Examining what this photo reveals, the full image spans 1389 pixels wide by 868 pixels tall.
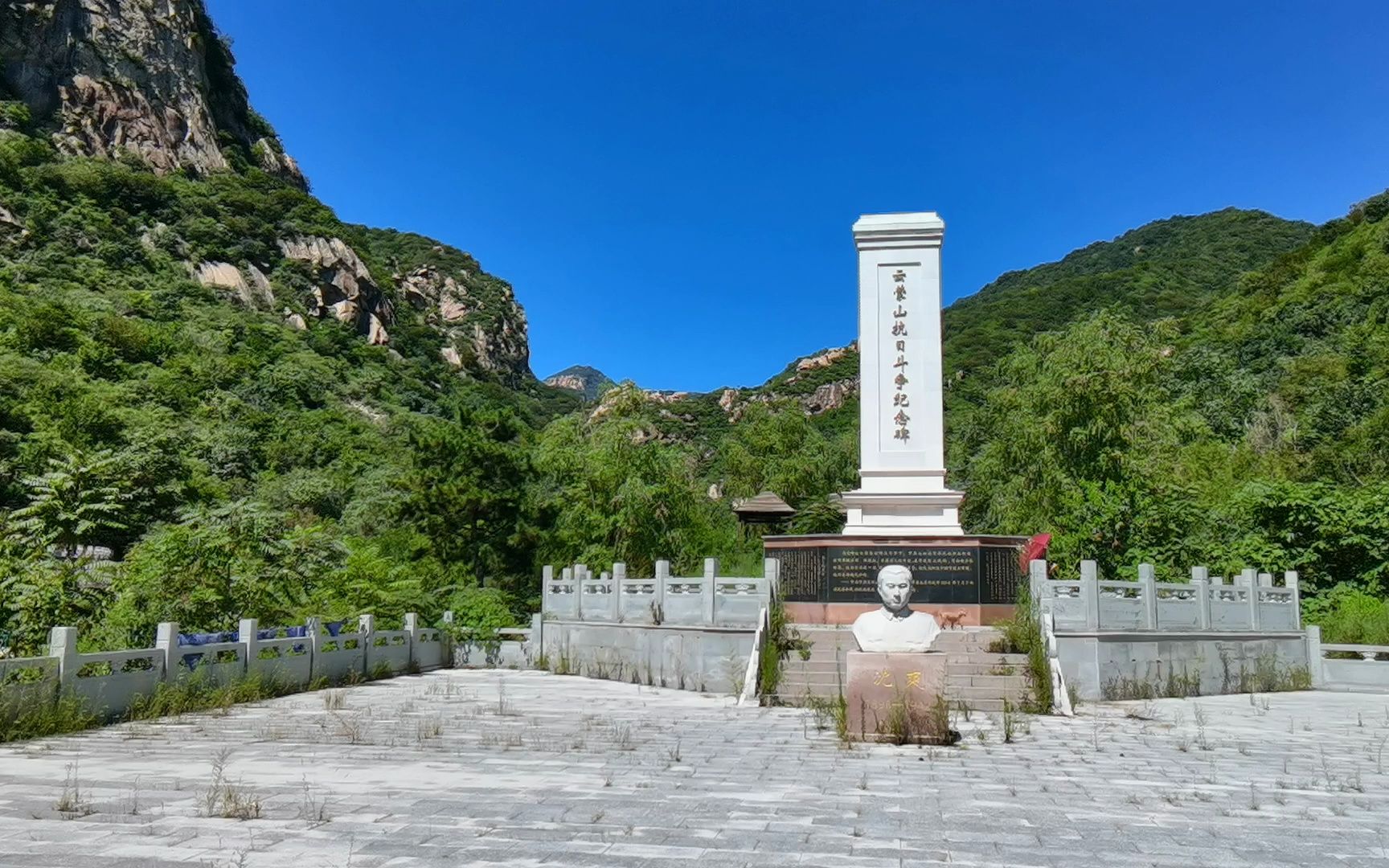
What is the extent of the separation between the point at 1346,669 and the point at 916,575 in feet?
23.2

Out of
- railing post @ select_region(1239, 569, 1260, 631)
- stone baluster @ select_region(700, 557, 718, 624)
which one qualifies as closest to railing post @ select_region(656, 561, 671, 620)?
stone baluster @ select_region(700, 557, 718, 624)

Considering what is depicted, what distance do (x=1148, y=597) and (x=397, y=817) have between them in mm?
10196

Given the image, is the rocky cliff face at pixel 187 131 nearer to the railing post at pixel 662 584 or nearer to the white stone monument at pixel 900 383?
the railing post at pixel 662 584

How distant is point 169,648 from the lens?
10117mm

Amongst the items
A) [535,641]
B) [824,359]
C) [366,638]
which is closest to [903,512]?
[535,641]

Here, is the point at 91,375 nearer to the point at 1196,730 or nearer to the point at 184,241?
the point at 184,241

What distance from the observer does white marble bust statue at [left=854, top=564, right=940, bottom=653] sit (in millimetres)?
7512

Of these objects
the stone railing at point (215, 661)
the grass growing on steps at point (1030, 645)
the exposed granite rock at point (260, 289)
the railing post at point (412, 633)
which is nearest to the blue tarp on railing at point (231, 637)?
the stone railing at point (215, 661)

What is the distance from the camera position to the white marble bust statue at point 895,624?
7512mm

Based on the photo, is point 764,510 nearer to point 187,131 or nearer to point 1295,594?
point 1295,594

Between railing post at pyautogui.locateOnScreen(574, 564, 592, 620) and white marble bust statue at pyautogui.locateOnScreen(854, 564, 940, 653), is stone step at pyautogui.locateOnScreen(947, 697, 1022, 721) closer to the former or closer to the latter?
white marble bust statue at pyautogui.locateOnScreen(854, 564, 940, 653)

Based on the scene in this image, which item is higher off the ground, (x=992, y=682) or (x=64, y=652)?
(x=64, y=652)

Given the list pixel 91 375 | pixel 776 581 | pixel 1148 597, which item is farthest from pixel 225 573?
pixel 91 375

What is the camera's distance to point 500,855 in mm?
4172
